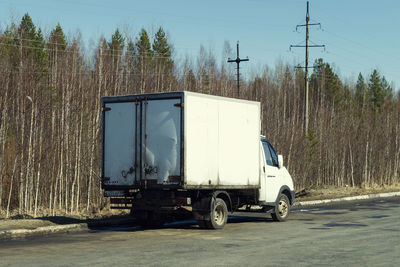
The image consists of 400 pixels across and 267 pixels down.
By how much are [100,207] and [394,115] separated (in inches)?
1564

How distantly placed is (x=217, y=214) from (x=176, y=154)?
207 cm

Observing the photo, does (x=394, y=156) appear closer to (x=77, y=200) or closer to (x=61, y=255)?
(x=77, y=200)

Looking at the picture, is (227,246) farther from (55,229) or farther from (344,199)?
(344,199)

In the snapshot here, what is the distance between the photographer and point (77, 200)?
777 inches

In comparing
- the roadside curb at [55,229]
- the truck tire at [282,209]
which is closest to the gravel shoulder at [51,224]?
the roadside curb at [55,229]

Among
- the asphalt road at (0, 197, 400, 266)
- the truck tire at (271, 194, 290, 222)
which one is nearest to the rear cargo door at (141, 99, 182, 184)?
the asphalt road at (0, 197, 400, 266)

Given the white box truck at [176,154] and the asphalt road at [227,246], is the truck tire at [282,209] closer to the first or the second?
the asphalt road at [227,246]

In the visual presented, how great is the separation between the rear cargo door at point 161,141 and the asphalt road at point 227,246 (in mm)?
1346

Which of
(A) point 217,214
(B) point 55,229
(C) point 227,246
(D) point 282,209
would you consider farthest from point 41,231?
(D) point 282,209

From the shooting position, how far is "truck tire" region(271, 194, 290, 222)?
17.8m

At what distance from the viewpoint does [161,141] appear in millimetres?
14789

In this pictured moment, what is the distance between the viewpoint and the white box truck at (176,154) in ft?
47.8

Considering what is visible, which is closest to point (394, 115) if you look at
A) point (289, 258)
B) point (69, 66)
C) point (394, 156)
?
point (394, 156)

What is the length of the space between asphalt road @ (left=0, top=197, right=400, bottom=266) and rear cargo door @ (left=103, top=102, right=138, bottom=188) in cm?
127
